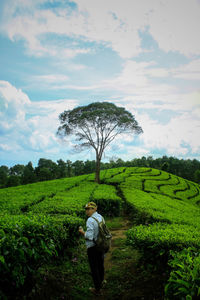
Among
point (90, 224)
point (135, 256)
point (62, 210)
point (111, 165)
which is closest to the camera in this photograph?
point (90, 224)

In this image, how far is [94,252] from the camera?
14.8ft

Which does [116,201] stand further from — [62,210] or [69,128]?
[69,128]

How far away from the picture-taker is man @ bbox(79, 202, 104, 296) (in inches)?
173

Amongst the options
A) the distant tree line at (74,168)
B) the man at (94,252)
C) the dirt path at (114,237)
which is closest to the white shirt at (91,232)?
the man at (94,252)

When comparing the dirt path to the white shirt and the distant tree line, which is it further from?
the distant tree line

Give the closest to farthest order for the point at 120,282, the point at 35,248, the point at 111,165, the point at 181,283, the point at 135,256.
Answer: the point at 181,283, the point at 35,248, the point at 120,282, the point at 135,256, the point at 111,165

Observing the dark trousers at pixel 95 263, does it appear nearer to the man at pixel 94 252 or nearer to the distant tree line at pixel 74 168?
the man at pixel 94 252

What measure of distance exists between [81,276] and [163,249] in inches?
92.4

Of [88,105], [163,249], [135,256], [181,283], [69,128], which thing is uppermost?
[88,105]

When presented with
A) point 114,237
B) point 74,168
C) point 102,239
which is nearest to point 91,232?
point 102,239

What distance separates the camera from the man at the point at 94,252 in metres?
4.40

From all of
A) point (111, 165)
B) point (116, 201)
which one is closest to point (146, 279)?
point (116, 201)

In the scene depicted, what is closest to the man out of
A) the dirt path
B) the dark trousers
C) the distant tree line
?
the dark trousers

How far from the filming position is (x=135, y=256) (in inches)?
258
